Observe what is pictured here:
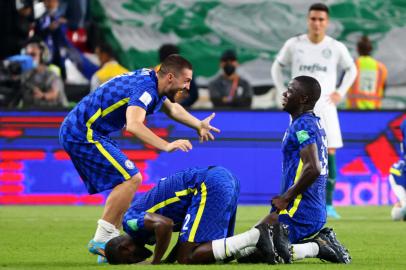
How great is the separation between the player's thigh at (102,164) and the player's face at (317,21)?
539 cm

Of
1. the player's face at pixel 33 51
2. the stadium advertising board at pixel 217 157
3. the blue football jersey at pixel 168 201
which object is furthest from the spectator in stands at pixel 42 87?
the blue football jersey at pixel 168 201

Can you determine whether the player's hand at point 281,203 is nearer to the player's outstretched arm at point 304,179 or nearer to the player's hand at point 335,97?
the player's outstretched arm at point 304,179

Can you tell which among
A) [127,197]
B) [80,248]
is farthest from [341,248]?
[80,248]

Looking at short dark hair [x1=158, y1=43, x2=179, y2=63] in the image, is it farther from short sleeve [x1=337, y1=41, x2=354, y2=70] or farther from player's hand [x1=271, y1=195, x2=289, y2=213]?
player's hand [x1=271, y1=195, x2=289, y2=213]

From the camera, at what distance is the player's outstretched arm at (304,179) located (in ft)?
28.5

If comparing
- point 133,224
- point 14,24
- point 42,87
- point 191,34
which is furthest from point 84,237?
point 191,34

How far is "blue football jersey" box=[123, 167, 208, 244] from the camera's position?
A: 341 inches

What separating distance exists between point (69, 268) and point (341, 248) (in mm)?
2009

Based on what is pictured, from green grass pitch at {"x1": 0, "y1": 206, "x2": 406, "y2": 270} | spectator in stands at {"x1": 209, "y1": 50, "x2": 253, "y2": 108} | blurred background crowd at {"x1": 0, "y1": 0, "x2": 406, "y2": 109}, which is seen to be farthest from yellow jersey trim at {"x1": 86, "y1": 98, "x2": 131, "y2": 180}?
blurred background crowd at {"x1": 0, "y1": 0, "x2": 406, "y2": 109}

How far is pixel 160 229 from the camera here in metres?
8.48

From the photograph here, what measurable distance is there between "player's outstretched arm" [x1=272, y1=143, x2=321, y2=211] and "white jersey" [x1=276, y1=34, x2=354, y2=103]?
18.8 ft

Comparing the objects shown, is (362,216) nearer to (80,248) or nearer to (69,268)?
(80,248)

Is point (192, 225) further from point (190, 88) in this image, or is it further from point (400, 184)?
point (190, 88)

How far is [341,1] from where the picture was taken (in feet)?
65.3
